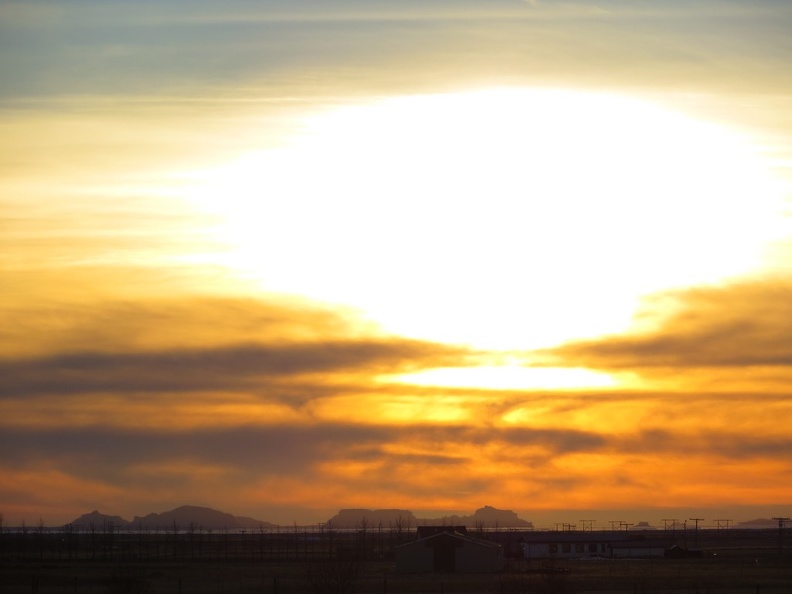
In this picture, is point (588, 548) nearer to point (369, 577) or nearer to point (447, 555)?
point (447, 555)

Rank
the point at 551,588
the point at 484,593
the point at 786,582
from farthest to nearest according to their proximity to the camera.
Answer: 1. the point at 786,582
2. the point at 484,593
3. the point at 551,588

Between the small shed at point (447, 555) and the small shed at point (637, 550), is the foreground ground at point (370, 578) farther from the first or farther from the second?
the small shed at point (637, 550)

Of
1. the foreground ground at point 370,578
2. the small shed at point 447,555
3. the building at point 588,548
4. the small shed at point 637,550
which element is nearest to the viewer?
the foreground ground at point 370,578

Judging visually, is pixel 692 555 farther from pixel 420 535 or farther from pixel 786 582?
pixel 786 582

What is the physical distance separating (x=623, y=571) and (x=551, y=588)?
177ft

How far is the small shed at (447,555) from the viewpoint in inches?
4454

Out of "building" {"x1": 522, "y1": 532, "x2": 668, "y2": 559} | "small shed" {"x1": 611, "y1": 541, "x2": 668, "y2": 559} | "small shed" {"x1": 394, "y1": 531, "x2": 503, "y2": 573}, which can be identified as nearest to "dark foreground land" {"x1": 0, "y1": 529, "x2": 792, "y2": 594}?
"small shed" {"x1": 394, "y1": 531, "x2": 503, "y2": 573}

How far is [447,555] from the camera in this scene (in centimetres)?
11462

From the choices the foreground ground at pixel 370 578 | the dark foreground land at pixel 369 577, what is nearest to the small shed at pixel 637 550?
the dark foreground land at pixel 369 577

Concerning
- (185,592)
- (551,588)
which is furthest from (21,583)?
(551,588)

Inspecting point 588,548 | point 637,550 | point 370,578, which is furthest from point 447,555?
point 588,548

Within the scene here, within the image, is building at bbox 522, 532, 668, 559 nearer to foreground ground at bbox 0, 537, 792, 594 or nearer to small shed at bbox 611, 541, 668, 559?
small shed at bbox 611, 541, 668, 559

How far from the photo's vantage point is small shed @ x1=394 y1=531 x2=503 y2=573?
371 feet

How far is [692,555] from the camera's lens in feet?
477
